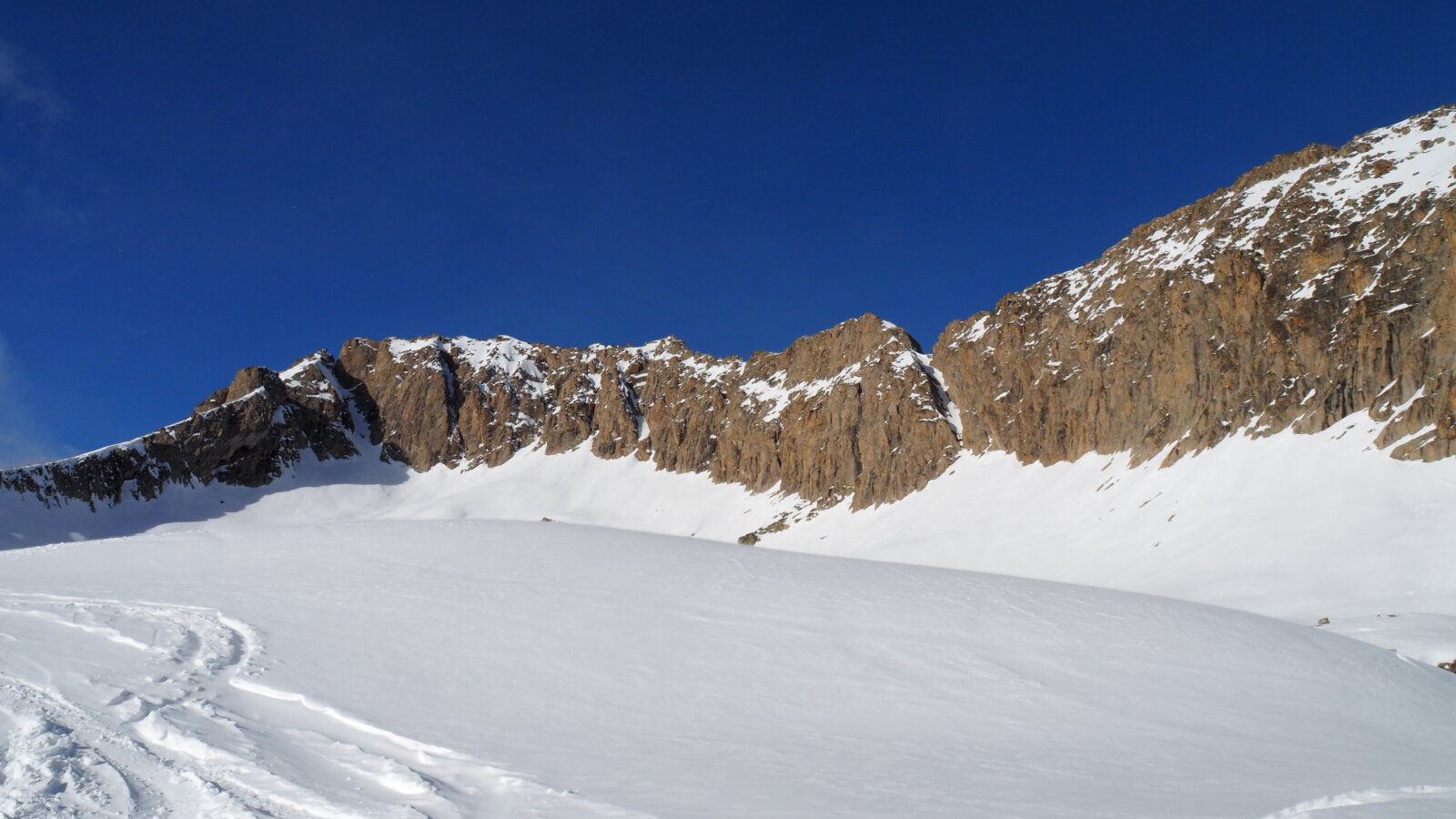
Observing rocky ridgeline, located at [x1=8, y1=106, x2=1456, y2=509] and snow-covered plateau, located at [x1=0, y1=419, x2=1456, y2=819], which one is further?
rocky ridgeline, located at [x1=8, y1=106, x2=1456, y2=509]

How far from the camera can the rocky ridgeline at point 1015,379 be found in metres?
50.0

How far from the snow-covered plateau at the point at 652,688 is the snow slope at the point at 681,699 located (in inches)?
2.4

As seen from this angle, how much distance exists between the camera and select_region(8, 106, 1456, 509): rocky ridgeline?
50.0 metres

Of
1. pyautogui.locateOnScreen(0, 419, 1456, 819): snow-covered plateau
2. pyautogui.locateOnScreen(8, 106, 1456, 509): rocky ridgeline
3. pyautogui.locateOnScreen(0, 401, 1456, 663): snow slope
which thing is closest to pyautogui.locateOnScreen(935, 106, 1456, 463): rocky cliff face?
pyautogui.locateOnScreen(8, 106, 1456, 509): rocky ridgeline

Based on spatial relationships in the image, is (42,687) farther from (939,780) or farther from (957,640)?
(957,640)

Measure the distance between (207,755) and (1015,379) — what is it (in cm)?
8256

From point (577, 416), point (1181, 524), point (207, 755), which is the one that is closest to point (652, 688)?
point (207, 755)

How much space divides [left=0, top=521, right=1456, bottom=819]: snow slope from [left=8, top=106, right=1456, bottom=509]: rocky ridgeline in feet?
132

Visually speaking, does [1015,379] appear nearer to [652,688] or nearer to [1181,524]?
[1181,524]

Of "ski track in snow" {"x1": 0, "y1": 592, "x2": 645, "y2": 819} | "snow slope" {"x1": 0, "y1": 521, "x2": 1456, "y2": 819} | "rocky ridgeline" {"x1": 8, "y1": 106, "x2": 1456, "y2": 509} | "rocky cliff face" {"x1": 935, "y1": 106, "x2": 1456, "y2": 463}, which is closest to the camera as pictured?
"ski track in snow" {"x1": 0, "y1": 592, "x2": 645, "y2": 819}

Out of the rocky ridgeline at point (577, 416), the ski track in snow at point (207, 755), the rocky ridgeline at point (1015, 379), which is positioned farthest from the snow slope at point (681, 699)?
the rocky ridgeline at point (577, 416)

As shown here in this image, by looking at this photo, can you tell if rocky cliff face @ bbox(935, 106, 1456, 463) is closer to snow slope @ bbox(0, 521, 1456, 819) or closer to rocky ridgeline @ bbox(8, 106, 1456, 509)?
rocky ridgeline @ bbox(8, 106, 1456, 509)

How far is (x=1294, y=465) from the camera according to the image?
1861 inches

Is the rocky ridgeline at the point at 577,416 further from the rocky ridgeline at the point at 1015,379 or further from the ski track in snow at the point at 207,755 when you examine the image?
the ski track in snow at the point at 207,755
